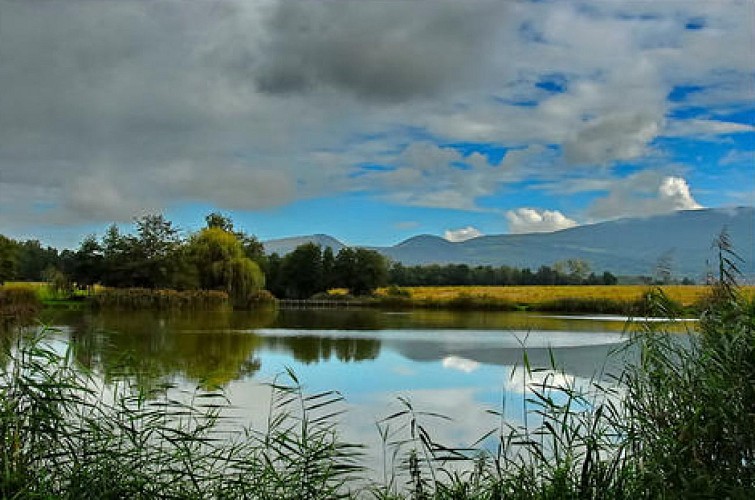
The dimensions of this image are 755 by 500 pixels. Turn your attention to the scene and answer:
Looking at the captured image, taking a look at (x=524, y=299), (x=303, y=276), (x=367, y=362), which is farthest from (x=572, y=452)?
(x=303, y=276)

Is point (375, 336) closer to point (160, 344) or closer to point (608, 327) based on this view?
point (160, 344)

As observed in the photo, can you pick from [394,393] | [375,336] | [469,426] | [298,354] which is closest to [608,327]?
[375,336]

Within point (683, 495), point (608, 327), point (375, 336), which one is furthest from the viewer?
point (608, 327)

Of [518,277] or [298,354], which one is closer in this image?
[298,354]

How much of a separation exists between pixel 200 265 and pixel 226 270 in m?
1.60

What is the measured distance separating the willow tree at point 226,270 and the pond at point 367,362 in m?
11.6

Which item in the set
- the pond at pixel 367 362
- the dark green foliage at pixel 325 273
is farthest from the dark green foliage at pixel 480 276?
the pond at pixel 367 362

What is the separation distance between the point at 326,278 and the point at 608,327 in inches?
1054

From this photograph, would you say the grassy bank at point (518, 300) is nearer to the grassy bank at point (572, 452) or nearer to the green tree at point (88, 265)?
the green tree at point (88, 265)

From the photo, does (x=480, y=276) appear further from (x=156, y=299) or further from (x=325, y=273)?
(x=156, y=299)

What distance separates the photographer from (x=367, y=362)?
46.3ft

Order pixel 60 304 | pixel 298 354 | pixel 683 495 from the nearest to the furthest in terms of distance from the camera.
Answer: pixel 683 495 < pixel 298 354 < pixel 60 304

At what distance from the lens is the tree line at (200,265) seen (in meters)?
36.8

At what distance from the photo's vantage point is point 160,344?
638 inches
